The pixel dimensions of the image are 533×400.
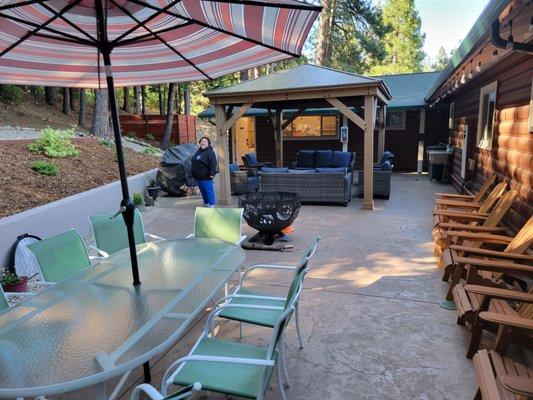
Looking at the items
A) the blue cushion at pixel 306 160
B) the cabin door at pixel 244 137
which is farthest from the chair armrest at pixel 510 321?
the cabin door at pixel 244 137

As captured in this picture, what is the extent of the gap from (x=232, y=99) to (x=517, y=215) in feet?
20.4

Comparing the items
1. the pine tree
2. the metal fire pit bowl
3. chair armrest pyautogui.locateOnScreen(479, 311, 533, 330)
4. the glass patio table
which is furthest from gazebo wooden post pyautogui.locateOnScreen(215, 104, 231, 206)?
the pine tree

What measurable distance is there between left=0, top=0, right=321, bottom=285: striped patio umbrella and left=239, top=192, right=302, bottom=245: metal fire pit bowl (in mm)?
→ 2154

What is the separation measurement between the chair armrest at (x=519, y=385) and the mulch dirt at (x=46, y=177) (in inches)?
223

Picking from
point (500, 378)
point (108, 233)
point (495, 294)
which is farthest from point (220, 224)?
point (500, 378)

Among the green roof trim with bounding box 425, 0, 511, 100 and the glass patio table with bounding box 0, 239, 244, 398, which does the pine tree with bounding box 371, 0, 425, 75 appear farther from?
the glass patio table with bounding box 0, 239, 244, 398

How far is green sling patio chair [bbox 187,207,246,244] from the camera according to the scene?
13.0ft

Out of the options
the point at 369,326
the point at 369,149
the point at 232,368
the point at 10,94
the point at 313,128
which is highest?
the point at 10,94

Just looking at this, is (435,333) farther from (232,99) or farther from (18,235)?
(232,99)

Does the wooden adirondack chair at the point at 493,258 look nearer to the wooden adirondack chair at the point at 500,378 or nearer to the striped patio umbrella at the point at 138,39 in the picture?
the wooden adirondack chair at the point at 500,378

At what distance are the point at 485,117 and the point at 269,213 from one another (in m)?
4.61

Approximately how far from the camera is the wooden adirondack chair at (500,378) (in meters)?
1.66

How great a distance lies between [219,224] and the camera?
4035 mm

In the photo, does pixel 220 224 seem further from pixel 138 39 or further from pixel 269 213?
pixel 138 39
